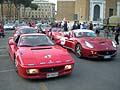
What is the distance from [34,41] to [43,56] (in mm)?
1602

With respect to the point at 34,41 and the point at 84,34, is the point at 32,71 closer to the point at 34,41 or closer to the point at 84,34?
the point at 34,41

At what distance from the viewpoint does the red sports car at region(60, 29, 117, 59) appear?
10.9 metres

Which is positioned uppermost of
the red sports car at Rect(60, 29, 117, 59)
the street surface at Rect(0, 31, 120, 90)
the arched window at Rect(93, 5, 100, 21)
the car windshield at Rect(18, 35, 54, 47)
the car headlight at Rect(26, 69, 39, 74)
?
the arched window at Rect(93, 5, 100, 21)

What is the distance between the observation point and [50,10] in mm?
171375

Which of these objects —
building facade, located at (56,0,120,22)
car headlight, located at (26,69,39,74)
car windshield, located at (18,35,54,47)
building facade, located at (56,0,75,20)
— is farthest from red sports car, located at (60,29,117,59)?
building facade, located at (56,0,75,20)

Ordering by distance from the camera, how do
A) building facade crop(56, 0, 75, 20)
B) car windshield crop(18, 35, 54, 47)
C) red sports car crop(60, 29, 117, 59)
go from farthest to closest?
building facade crop(56, 0, 75, 20), red sports car crop(60, 29, 117, 59), car windshield crop(18, 35, 54, 47)

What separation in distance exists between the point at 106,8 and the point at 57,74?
55.4 meters

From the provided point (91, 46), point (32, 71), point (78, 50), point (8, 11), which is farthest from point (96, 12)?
point (32, 71)

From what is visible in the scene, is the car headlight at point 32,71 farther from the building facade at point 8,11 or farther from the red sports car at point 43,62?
the building facade at point 8,11

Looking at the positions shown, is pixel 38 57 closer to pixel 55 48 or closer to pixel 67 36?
pixel 55 48

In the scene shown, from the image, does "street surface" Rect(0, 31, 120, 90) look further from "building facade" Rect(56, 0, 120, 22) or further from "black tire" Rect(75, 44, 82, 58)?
"building facade" Rect(56, 0, 120, 22)

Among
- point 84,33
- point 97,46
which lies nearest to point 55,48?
point 97,46

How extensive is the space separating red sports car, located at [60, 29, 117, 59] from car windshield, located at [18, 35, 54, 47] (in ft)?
7.26

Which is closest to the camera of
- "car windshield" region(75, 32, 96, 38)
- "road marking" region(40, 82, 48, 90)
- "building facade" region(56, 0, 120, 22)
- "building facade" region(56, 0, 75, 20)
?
"road marking" region(40, 82, 48, 90)
